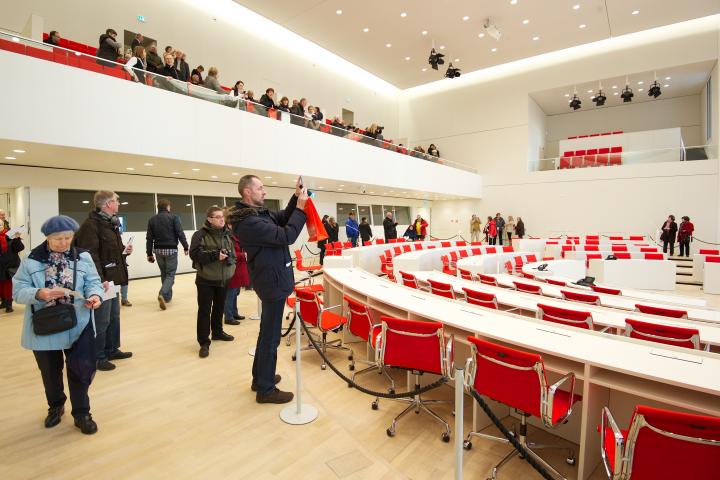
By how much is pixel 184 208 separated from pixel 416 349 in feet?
32.9

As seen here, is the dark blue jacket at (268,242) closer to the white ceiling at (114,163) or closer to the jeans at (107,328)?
the jeans at (107,328)

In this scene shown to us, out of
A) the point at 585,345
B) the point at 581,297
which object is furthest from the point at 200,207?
the point at 585,345

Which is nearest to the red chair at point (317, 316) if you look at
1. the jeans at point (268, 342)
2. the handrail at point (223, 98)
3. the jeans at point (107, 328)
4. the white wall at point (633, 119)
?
the jeans at point (268, 342)

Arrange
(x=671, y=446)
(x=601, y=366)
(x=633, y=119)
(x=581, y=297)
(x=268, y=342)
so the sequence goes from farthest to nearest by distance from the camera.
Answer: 1. (x=633, y=119)
2. (x=581, y=297)
3. (x=268, y=342)
4. (x=601, y=366)
5. (x=671, y=446)

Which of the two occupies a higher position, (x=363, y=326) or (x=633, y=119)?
(x=633, y=119)

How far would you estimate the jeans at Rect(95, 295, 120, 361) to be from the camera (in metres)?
3.60

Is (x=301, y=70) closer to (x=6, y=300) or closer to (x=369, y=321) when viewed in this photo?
(x=6, y=300)

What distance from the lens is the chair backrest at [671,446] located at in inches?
59.4

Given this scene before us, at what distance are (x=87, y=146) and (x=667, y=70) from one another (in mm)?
20883

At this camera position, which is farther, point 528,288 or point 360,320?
point 528,288

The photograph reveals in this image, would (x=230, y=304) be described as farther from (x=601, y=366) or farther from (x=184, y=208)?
(x=184, y=208)

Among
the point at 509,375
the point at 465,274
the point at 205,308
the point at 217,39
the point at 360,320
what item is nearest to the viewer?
the point at 509,375

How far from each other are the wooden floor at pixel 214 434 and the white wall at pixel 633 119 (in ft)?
62.0

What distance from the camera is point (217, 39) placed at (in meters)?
13.0
